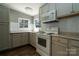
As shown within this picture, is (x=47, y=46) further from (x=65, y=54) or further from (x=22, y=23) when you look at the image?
(x=22, y=23)

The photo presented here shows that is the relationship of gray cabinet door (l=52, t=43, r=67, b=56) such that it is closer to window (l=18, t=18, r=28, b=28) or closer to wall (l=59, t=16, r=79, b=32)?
wall (l=59, t=16, r=79, b=32)

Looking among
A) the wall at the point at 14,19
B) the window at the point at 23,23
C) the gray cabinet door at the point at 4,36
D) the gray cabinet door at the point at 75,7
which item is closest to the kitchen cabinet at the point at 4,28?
the gray cabinet door at the point at 4,36

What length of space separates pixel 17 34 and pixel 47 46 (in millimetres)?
2116

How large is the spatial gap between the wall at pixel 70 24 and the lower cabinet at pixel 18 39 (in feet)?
7.53

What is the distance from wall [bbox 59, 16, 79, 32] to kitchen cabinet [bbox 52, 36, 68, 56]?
458 mm

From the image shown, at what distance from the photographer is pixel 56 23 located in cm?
310

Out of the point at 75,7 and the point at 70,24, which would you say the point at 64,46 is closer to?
the point at 70,24

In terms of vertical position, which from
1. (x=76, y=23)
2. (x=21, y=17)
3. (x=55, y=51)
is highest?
(x=21, y=17)

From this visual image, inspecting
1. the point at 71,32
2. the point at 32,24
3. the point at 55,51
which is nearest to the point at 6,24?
the point at 32,24

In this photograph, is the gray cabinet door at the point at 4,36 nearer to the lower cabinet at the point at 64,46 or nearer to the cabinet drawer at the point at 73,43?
the lower cabinet at the point at 64,46

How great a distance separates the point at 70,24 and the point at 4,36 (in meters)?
2.67

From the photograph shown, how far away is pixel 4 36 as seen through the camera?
3703 mm

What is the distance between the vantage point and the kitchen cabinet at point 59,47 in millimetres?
1970

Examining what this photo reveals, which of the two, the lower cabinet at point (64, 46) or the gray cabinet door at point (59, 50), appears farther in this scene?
the gray cabinet door at point (59, 50)
